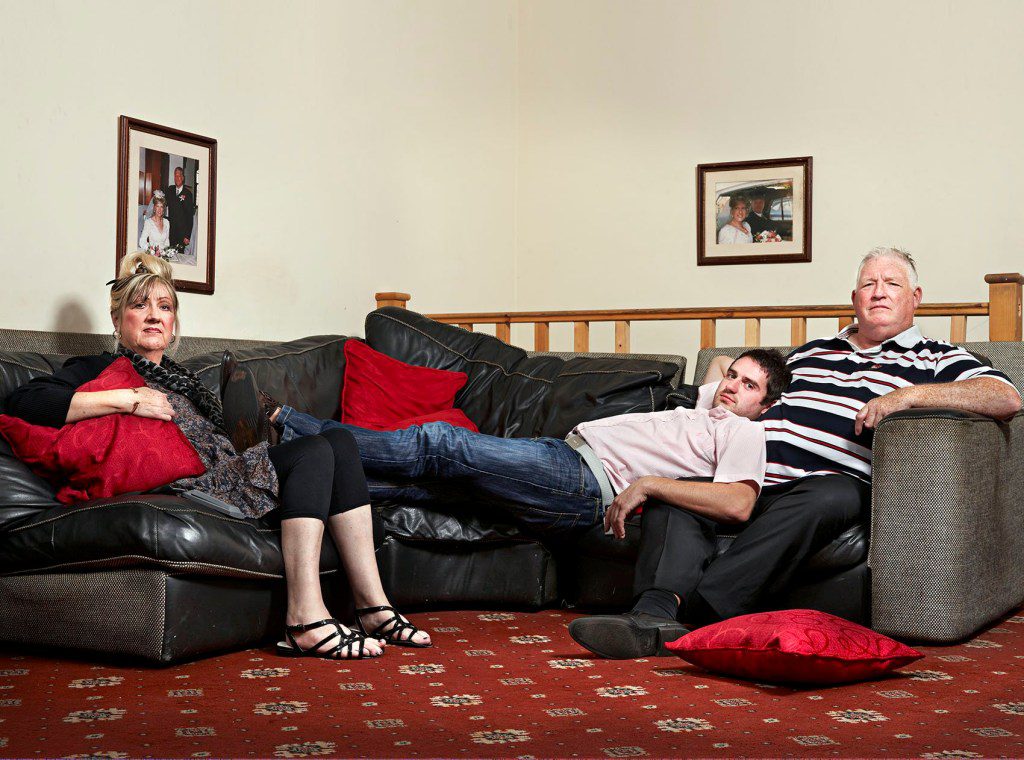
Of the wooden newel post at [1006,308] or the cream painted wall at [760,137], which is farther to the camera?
the cream painted wall at [760,137]

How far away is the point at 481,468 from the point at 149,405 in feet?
2.81

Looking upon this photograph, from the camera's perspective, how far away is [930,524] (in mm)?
2559

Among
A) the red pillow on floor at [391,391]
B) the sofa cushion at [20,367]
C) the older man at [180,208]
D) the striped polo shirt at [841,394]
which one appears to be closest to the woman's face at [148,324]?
the sofa cushion at [20,367]

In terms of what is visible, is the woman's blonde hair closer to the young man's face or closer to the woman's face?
the woman's face

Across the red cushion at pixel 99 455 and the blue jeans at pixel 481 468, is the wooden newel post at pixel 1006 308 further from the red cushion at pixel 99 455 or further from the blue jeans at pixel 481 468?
the red cushion at pixel 99 455

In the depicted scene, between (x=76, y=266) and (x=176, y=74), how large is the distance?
0.91 metres

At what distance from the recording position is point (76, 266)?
377 cm

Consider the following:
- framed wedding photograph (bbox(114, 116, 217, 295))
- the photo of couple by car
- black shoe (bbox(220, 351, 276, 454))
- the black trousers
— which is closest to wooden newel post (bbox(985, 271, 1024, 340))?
the photo of couple by car

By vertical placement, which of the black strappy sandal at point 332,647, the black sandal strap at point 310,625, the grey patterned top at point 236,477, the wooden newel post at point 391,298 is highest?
the wooden newel post at point 391,298

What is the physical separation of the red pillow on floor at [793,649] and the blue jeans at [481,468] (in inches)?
29.3

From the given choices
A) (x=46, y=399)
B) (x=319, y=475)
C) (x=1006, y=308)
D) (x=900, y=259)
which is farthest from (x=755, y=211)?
(x=46, y=399)

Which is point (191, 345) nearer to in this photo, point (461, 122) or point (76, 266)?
point (76, 266)

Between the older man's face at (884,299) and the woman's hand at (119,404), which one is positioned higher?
the older man's face at (884,299)

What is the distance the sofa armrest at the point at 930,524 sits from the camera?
2555 mm
